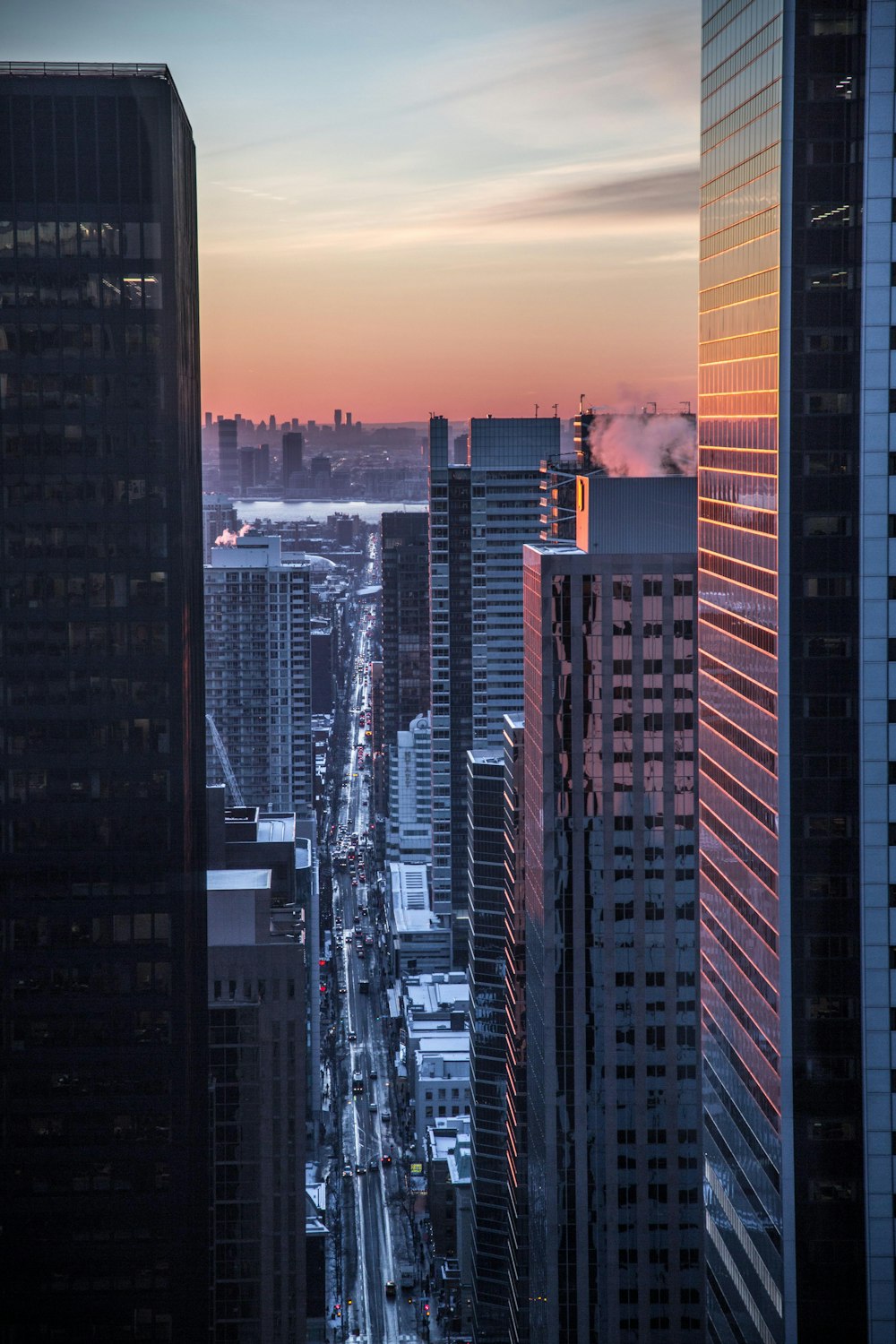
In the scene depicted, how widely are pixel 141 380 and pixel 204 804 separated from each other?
5.90m

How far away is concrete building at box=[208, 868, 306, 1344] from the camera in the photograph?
28469 mm

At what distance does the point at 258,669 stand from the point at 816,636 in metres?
45.1

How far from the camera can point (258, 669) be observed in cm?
6203

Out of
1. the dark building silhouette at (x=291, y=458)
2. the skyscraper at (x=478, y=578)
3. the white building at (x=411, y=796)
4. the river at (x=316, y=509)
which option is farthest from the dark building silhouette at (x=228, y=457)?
the white building at (x=411, y=796)

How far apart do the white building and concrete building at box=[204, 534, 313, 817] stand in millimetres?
12937

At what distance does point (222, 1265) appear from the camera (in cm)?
2850

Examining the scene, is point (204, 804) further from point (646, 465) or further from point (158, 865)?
Result: point (646, 465)

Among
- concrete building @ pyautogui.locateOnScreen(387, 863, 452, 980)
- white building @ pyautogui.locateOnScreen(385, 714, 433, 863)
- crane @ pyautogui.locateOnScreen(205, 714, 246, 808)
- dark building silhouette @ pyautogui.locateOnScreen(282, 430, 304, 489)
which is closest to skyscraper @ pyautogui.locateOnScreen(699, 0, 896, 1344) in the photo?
dark building silhouette @ pyautogui.locateOnScreen(282, 430, 304, 489)

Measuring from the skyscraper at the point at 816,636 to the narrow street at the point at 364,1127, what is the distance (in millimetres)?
22769

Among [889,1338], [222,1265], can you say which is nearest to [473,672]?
[222,1265]

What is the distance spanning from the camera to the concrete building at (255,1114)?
1121 inches

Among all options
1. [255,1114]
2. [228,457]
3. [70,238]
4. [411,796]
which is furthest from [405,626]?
[70,238]

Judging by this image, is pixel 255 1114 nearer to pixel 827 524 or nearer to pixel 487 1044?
pixel 487 1044

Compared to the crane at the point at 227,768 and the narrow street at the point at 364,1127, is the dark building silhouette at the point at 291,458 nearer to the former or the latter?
the crane at the point at 227,768
